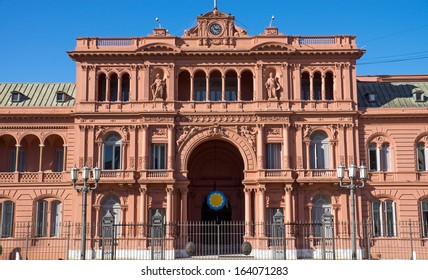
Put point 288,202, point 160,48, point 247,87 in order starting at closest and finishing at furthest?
point 288,202 < point 160,48 < point 247,87

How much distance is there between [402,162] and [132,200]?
2331 centimetres

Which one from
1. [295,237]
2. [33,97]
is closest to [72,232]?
[33,97]

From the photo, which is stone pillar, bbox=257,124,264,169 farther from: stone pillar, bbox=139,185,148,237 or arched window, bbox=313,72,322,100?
stone pillar, bbox=139,185,148,237

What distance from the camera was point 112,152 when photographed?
45906mm

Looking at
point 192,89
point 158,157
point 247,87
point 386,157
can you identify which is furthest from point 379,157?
point 158,157

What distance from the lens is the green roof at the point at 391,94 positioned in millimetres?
48219

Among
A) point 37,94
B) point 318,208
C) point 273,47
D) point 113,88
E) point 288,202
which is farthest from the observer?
point 37,94

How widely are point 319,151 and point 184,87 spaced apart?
1338cm

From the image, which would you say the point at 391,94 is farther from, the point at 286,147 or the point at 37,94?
the point at 37,94

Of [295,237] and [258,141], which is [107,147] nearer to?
[258,141]

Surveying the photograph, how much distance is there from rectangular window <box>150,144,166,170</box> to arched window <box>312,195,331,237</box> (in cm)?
1319

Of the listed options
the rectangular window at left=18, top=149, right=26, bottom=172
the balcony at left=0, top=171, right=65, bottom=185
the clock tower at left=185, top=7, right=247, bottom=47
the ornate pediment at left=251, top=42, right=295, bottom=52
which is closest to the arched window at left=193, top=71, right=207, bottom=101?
the clock tower at left=185, top=7, right=247, bottom=47

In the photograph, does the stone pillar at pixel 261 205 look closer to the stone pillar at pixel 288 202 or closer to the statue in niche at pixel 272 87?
the stone pillar at pixel 288 202

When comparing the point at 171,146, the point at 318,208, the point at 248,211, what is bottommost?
the point at 248,211
